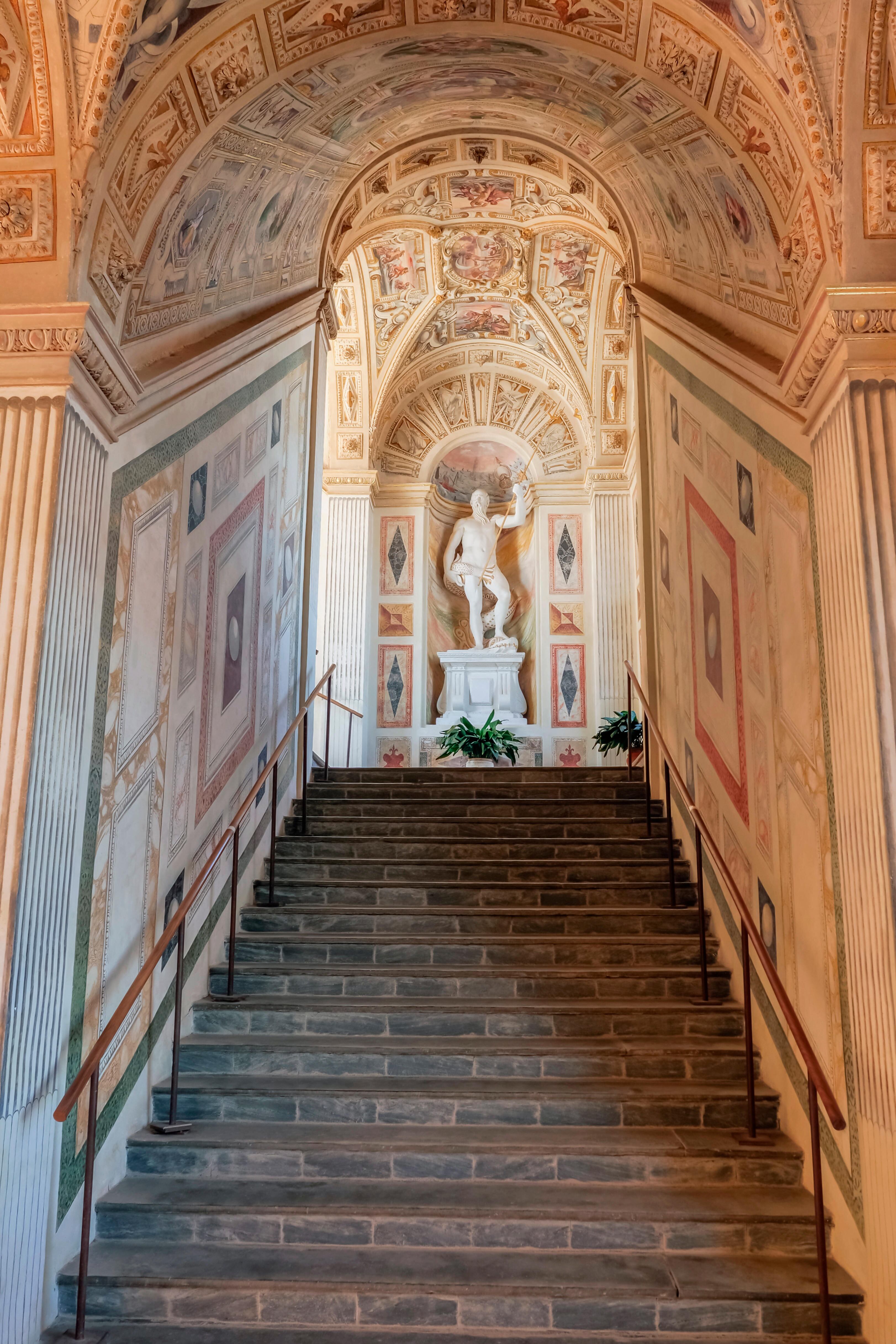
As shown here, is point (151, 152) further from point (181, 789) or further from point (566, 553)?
point (566, 553)

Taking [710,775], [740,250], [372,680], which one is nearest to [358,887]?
[710,775]

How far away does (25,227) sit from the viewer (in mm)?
4520

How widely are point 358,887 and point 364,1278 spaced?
324cm

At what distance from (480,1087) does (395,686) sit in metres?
9.60

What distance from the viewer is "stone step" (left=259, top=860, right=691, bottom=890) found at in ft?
23.2

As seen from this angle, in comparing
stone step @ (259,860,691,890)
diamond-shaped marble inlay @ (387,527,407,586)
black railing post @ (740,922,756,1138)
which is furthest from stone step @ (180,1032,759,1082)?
diamond-shaped marble inlay @ (387,527,407,586)

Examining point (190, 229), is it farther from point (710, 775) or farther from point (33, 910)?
point (710, 775)

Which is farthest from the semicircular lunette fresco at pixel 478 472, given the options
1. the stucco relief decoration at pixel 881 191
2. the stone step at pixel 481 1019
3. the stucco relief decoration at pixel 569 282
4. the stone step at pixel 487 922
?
the stucco relief decoration at pixel 881 191

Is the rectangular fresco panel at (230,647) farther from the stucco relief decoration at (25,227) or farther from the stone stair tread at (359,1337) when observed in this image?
the stone stair tread at (359,1337)

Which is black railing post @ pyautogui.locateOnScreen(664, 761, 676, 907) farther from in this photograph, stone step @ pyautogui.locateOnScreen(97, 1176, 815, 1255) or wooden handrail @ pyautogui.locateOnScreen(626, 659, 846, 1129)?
stone step @ pyautogui.locateOnScreen(97, 1176, 815, 1255)

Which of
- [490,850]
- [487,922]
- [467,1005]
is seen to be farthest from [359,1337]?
[490,850]

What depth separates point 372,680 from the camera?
14.3m

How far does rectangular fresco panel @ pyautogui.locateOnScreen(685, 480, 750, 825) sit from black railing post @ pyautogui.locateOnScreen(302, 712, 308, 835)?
292 cm

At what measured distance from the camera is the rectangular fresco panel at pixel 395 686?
46.9ft
